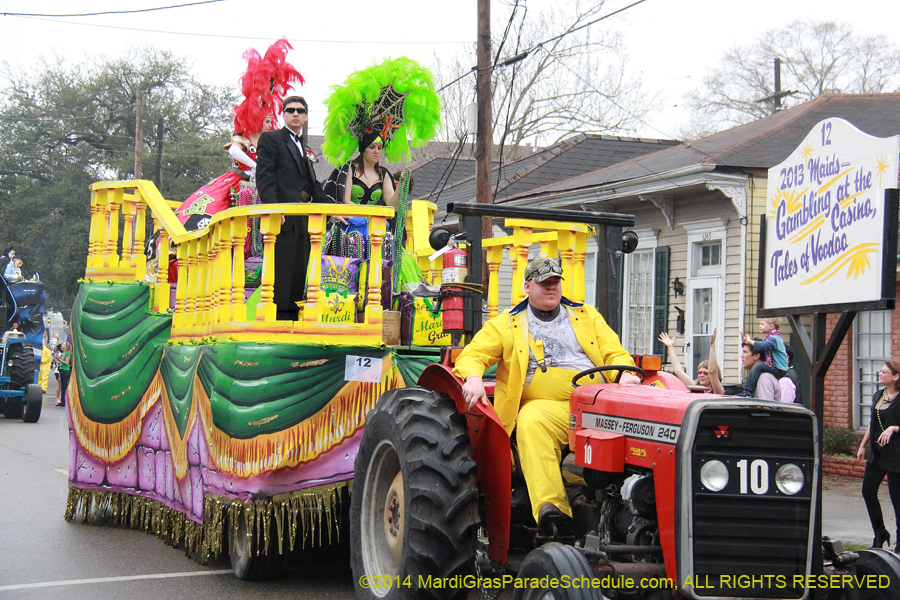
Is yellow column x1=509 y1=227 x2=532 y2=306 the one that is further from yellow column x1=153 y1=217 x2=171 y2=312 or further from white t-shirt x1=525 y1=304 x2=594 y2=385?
yellow column x1=153 y1=217 x2=171 y2=312

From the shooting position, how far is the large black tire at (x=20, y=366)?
1989cm

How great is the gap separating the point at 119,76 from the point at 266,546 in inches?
1695

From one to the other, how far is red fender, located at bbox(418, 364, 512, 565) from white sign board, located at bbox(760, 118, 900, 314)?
246 cm

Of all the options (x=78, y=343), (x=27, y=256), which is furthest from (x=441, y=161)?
(x=78, y=343)

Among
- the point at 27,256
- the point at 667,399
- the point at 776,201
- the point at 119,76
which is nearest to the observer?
the point at 667,399

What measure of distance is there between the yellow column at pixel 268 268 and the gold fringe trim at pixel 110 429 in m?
1.90

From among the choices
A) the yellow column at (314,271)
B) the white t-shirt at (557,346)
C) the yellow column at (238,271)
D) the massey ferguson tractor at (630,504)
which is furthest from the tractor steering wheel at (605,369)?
the yellow column at (238,271)

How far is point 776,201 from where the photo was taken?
711 cm

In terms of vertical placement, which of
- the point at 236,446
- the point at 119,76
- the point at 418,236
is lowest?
the point at 236,446

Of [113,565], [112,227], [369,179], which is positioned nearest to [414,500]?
[113,565]

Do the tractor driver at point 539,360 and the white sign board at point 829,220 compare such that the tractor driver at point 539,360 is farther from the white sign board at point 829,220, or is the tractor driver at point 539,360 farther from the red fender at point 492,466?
the white sign board at point 829,220

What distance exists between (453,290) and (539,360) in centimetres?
90

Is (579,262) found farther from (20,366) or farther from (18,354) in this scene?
(18,354)

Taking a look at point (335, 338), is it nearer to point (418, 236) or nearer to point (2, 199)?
point (418, 236)
